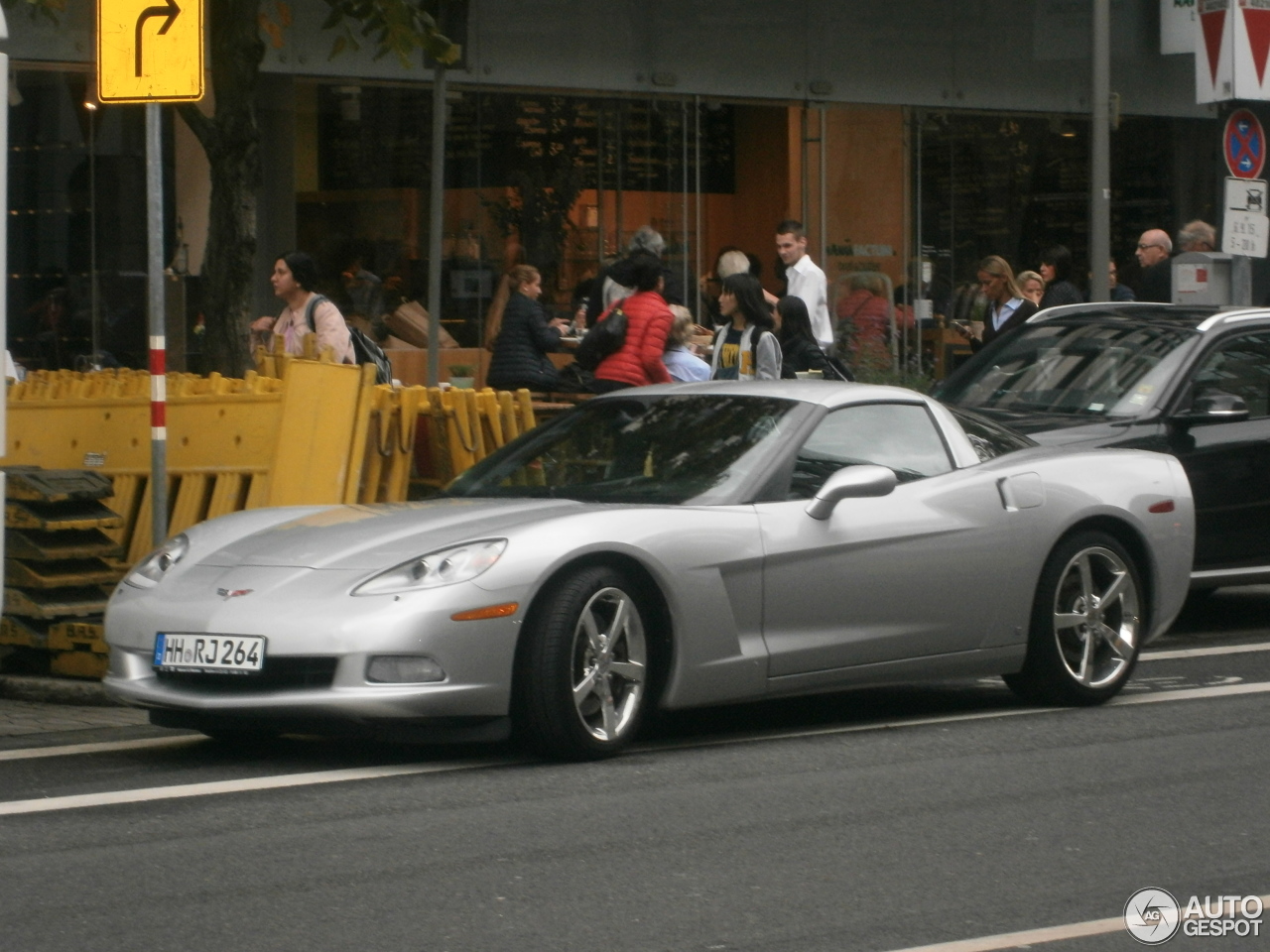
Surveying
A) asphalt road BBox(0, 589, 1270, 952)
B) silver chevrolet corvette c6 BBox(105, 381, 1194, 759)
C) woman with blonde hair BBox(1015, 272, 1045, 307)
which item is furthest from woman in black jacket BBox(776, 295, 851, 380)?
asphalt road BBox(0, 589, 1270, 952)

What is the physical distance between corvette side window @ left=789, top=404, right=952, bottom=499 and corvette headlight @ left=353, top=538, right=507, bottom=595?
135 centimetres

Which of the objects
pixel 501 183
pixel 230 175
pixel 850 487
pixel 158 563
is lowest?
pixel 158 563

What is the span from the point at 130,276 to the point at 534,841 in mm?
11902

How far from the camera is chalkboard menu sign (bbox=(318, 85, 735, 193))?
18.5m

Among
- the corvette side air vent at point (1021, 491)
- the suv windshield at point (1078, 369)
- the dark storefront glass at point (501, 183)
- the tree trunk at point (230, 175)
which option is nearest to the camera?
the corvette side air vent at point (1021, 491)

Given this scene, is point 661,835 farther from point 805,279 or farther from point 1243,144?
point 1243,144

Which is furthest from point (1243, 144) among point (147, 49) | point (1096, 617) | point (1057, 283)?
point (147, 49)

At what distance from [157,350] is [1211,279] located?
8.29 meters

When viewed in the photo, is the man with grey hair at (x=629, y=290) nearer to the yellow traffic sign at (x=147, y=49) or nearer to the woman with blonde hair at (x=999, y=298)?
the woman with blonde hair at (x=999, y=298)

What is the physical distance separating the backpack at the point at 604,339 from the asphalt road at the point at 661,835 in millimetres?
4246

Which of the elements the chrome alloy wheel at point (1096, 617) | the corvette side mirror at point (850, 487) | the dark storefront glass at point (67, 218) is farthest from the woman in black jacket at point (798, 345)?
the dark storefront glass at point (67, 218)

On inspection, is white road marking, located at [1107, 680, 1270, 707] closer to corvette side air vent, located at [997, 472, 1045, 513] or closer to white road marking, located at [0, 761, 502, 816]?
corvette side air vent, located at [997, 472, 1045, 513]

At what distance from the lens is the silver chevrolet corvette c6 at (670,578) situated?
6977mm

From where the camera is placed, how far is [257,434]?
9812 millimetres
